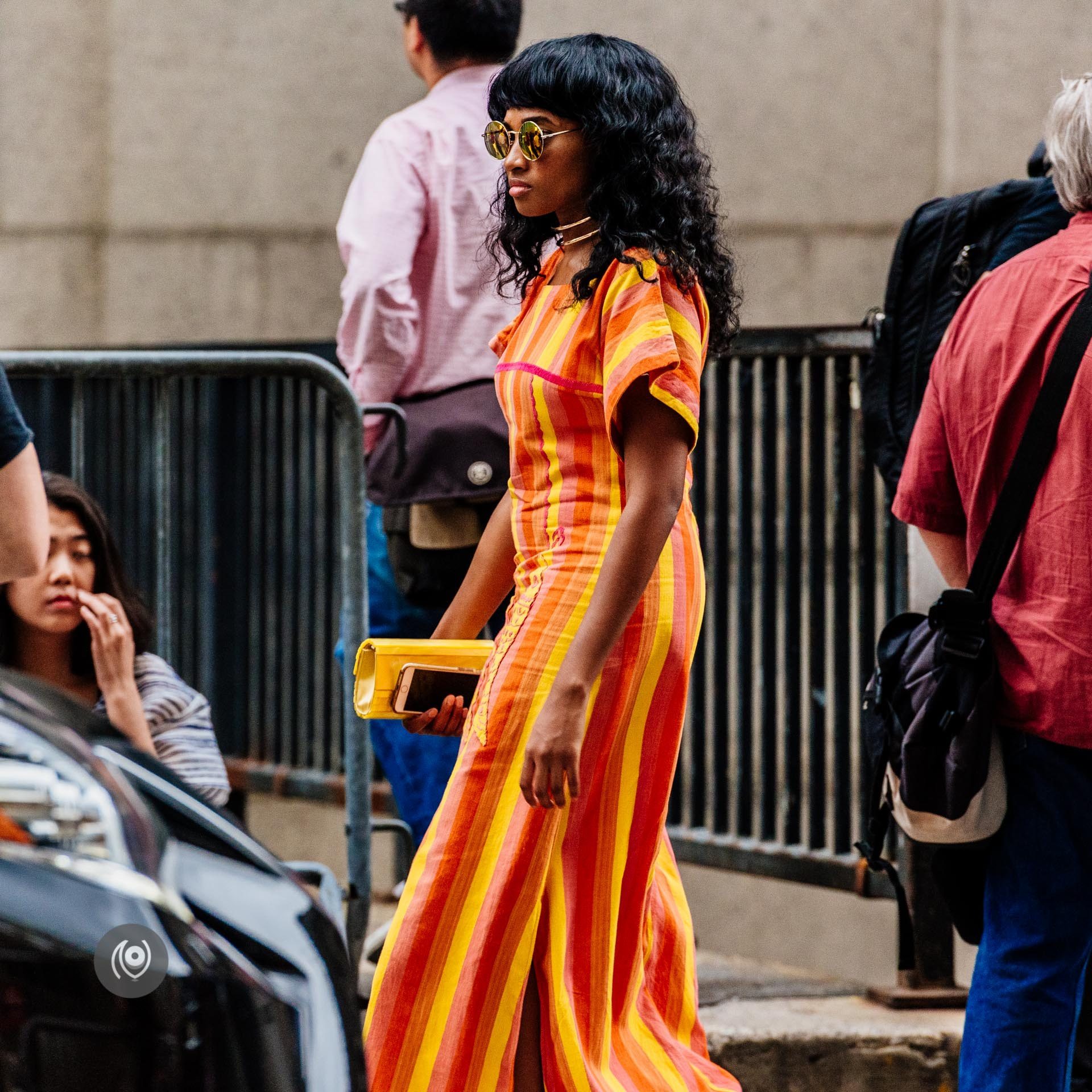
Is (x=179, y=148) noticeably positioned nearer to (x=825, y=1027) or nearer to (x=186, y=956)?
(x=825, y=1027)

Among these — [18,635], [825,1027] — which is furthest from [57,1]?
[825,1027]

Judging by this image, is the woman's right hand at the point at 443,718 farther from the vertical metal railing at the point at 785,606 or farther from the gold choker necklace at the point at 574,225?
the vertical metal railing at the point at 785,606

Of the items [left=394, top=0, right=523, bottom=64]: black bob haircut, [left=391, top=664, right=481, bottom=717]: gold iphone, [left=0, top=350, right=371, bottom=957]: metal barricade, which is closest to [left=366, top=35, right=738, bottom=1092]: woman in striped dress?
[left=391, top=664, right=481, bottom=717]: gold iphone

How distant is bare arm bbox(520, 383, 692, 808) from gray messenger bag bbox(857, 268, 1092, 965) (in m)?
0.58

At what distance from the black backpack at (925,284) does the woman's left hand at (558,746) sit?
1.27 metres

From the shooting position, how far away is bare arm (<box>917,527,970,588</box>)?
294cm

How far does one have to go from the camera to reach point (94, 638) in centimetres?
360

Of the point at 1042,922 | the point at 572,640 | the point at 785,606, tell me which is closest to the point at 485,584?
the point at 572,640

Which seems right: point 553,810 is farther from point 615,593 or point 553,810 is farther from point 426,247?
point 426,247

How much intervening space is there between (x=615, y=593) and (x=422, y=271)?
1599mm

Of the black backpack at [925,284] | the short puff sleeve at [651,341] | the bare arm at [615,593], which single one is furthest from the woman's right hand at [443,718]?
the black backpack at [925,284]

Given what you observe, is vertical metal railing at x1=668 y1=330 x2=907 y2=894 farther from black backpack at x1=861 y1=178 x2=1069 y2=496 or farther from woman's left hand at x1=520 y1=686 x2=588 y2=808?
woman's left hand at x1=520 y1=686 x2=588 y2=808

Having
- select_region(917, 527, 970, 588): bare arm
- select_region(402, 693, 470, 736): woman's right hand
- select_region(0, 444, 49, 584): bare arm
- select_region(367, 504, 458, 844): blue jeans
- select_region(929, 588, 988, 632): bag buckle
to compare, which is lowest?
select_region(367, 504, 458, 844): blue jeans

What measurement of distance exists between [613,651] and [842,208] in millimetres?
4753
